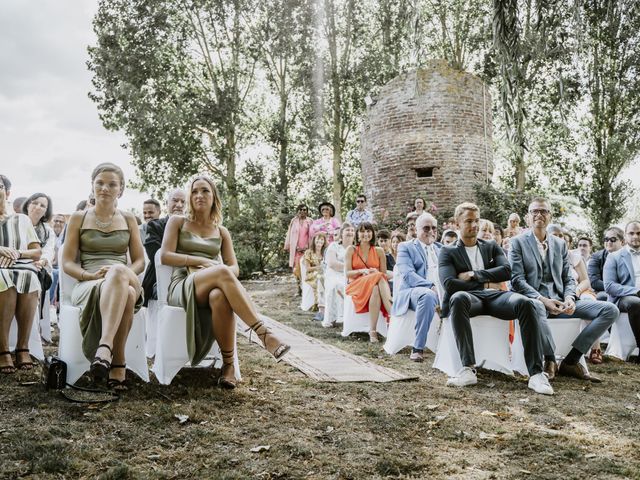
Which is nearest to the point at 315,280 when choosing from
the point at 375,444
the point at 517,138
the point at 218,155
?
the point at 517,138

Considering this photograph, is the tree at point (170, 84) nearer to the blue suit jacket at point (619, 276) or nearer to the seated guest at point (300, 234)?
the seated guest at point (300, 234)

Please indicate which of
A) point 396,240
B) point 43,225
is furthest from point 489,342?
point 43,225

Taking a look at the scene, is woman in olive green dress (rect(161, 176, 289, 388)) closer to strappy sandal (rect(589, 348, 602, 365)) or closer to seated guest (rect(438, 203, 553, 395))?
seated guest (rect(438, 203, 553, 395))

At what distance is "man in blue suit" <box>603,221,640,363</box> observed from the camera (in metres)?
5.98

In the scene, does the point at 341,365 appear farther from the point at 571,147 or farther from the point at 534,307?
the point at 571,147

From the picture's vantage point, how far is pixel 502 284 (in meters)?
5.19

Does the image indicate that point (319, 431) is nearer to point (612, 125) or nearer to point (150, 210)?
point (150, 210)

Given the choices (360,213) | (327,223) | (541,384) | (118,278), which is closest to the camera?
(118,278)

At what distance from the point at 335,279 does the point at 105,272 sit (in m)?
4.13

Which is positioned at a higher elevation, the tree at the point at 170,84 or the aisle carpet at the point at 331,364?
the tree at the point at 170,84

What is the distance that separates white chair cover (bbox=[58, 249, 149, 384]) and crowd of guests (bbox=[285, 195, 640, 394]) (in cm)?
233

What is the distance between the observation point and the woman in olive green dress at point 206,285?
3.81m

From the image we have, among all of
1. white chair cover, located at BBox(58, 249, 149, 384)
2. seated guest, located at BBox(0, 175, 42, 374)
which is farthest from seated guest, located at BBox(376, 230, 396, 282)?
seated guest, located at BBox(0, 175, 42, 374)

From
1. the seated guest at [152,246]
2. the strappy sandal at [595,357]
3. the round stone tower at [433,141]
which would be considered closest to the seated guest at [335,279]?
the seated guest at [152,246]
